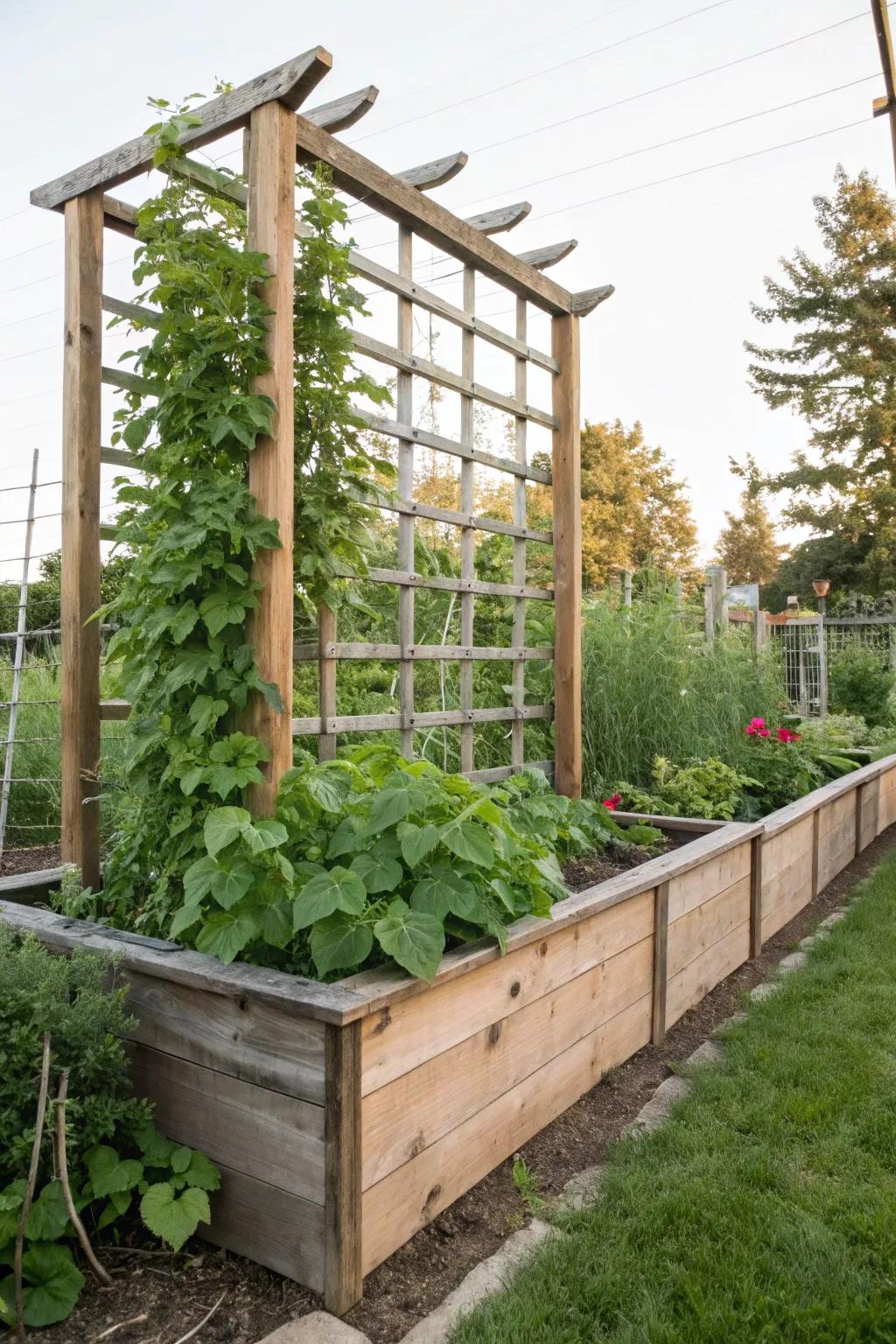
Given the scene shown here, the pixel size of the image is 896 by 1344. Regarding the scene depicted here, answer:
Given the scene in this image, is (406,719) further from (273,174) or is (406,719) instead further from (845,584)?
(845,584)

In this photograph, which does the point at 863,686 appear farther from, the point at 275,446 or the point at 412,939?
the point at 412,939

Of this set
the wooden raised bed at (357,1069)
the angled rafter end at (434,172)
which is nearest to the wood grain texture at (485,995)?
the wooden raised bed at (357,1069)

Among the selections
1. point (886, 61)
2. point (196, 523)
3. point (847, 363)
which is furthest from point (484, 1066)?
point (847, 363)

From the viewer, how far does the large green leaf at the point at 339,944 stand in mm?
1601

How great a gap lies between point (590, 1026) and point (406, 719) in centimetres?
101

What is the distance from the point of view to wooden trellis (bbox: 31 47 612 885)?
6.72 ft

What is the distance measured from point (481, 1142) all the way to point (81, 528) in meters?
1.78

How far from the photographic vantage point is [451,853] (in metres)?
1.85

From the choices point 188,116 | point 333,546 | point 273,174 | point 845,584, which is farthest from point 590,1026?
point 845,584

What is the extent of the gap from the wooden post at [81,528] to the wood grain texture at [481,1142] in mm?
1246

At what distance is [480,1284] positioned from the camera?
1.51 meters

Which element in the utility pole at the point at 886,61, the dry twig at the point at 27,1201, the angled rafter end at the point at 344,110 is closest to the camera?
the dry twig at the point at 27,1201

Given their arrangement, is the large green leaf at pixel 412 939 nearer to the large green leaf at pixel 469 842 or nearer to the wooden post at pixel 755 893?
the large green leaf at pixel 469 842

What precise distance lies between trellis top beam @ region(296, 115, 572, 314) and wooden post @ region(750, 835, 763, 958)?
7.09 feet
